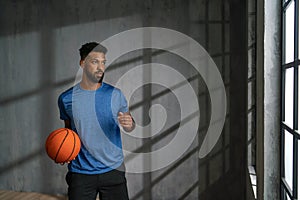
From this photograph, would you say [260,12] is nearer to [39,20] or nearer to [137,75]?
[137,75]

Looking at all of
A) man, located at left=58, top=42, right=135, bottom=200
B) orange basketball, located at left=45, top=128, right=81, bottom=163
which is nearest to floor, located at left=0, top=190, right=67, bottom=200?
man, located at left=58, top=42, right=135, bottom=200

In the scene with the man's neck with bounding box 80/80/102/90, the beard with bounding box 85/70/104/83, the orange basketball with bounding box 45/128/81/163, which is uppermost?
the beard with bounding box 85/70/104/83

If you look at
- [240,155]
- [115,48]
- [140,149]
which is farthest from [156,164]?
[115,48]

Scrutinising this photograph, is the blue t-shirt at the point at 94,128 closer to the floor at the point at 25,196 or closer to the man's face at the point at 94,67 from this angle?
the man's face at the point at 94,67

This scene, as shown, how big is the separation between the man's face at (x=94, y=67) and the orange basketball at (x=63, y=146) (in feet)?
1.58

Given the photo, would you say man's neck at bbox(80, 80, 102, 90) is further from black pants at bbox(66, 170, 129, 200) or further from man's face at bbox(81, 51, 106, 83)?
black pants at bbox(66, 170, 129, 200)

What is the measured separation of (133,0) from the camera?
382 centimetres

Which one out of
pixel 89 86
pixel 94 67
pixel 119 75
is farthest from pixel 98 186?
pixel 119 75

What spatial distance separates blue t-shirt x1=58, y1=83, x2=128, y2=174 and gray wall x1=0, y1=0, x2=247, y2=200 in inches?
44.8

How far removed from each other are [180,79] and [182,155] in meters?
0.83

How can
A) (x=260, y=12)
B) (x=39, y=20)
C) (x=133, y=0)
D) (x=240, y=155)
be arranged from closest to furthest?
(x=260, y=12) → (x=240, y=155) → (x=133, y=0) → (x=39, y=20)

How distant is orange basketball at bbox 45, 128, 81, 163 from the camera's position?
2.56 meters

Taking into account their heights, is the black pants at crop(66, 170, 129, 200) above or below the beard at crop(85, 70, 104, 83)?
below

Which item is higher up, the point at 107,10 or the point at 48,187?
the point at 107,10
